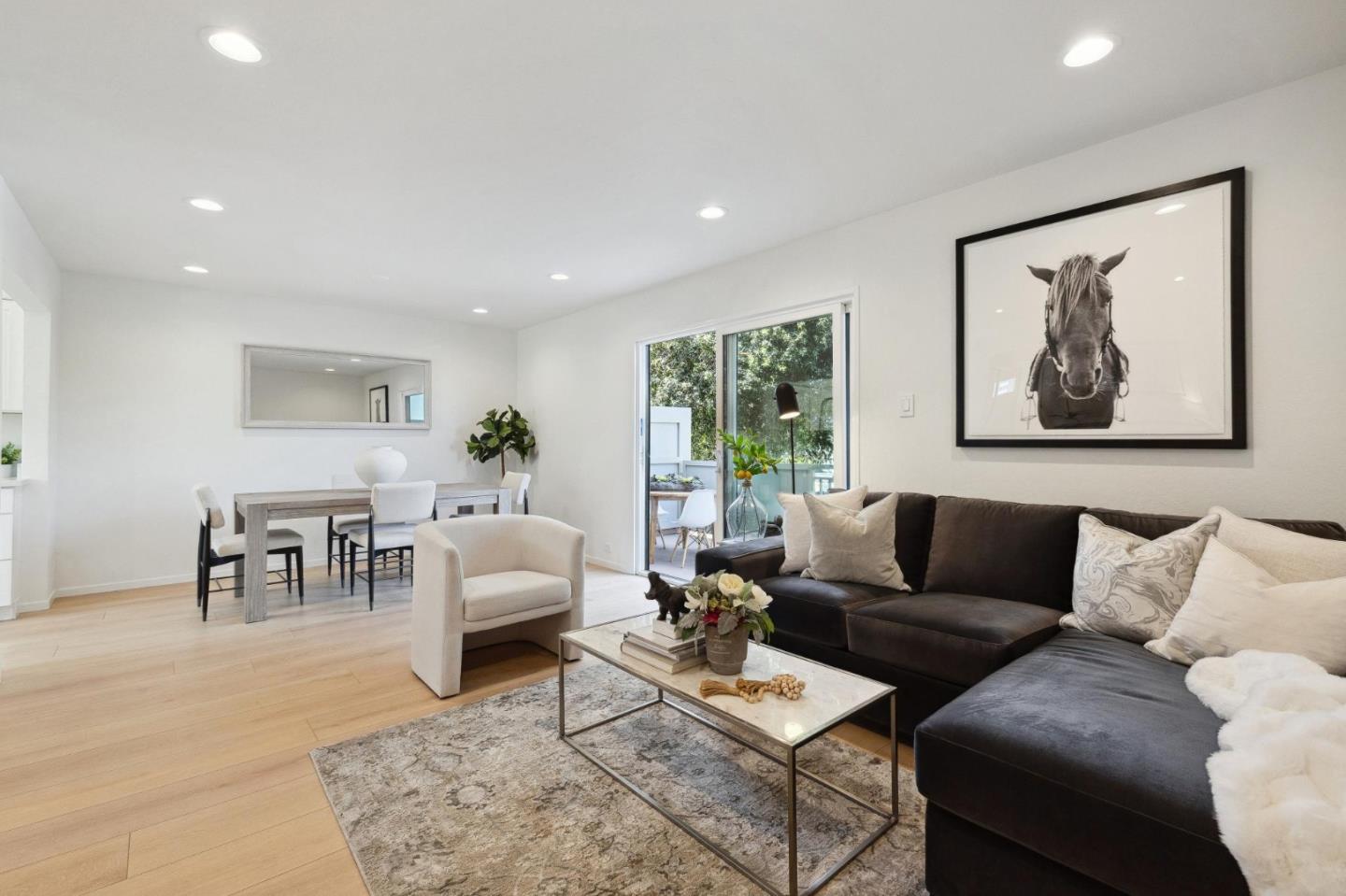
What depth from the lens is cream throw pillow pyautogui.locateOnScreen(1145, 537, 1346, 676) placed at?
1632 millimetres

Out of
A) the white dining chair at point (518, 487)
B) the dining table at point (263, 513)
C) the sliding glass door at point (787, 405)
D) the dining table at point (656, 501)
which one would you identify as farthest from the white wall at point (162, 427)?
the sliding glass door at point (787, 405)

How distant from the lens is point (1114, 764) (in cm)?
130

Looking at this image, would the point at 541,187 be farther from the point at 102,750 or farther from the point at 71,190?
the point at 102,750

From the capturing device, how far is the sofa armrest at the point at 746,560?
10.1ft

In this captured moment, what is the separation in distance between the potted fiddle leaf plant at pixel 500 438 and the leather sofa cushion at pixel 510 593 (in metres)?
3.28

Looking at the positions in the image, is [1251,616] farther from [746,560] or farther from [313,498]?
[313,498]

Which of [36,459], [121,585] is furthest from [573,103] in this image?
[121,585]

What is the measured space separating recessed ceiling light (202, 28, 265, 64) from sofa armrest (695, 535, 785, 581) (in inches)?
105

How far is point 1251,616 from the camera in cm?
175

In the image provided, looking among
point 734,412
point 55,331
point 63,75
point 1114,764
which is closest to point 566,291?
point 734,412

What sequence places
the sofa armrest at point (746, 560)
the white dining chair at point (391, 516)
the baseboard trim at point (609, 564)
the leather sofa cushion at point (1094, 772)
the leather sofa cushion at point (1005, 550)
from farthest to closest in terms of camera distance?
the baseboard trim at point (609, 564), the white dining chair at point (391, 516), the sofa armrest at point (746, 560), the leather sofa cushion at point (1005, 550), the leather sofa cushion at point (1094, 772)

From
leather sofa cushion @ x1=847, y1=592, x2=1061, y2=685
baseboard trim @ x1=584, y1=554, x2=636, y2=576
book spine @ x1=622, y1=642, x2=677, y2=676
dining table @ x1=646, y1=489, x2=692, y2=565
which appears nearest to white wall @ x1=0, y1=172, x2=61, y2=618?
baseboard trim @ x1=584, y1=554, x2=636, y2=576

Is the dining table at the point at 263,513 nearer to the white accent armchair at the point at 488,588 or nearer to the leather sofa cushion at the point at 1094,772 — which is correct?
the white accent armchair at the point at 488,588

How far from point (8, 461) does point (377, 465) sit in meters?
2.25
